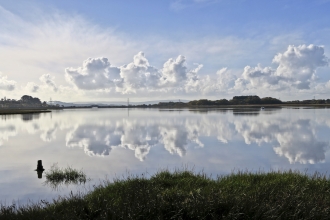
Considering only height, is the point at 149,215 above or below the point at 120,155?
above

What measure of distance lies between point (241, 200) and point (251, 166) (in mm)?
12785

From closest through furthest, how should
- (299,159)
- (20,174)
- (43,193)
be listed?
(43,193) < (20,174) < (299,159)

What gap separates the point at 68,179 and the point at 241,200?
1255 cm

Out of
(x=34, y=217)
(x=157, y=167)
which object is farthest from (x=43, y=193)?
(x=157, y=167)

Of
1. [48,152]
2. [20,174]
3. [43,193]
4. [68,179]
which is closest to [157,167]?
[68,179]

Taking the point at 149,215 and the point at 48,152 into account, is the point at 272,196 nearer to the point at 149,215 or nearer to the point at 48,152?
the point at 149,215

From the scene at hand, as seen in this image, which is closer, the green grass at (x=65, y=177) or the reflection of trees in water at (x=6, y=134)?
the green grass at (x=65, y=177)

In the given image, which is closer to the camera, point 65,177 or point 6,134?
point 65,177

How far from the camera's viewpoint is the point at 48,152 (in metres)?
28.5

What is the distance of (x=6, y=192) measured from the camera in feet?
49.4

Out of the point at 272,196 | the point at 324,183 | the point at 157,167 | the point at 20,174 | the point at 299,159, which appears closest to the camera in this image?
the point at 272,196

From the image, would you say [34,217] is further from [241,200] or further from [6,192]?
[6,192]

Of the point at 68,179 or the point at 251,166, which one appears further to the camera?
the point at 251,166

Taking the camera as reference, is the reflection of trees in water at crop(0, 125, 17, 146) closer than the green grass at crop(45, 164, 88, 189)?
No
